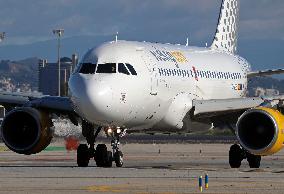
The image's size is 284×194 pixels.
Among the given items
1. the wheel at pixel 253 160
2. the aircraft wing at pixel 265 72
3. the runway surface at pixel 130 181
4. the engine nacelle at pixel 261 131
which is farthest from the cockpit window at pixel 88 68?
the aircraft wing at pixel 265 72

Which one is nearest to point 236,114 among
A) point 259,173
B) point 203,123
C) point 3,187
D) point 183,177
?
point 203,123

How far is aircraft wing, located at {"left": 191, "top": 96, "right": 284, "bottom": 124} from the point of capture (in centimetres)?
4791

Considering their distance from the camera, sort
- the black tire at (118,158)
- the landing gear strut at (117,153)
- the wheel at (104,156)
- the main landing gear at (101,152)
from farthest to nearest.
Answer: the wheel at (104,156), the black tire at (118,158), the main landing gear at (101,152), the landing gear strut at (117,153)

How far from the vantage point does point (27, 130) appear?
4853 cm

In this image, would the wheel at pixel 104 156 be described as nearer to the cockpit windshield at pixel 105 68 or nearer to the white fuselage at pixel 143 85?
the white fuselage at pixel 143 85

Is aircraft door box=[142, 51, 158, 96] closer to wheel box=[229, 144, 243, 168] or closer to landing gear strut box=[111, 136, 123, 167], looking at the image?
landing gear strut box=[111, 136, 123, 167]

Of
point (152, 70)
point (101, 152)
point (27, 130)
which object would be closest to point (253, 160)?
point (152, 70)

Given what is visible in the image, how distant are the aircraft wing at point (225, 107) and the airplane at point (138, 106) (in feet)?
0.14

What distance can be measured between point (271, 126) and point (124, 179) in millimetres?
9163

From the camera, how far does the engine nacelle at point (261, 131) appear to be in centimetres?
4428

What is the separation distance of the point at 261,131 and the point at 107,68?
22.2 ft

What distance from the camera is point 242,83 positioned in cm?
6044

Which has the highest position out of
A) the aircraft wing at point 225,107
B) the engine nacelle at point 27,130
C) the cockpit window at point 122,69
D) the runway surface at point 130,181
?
the cockpit window at point 122,69

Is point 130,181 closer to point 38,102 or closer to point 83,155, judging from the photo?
point 83,155
